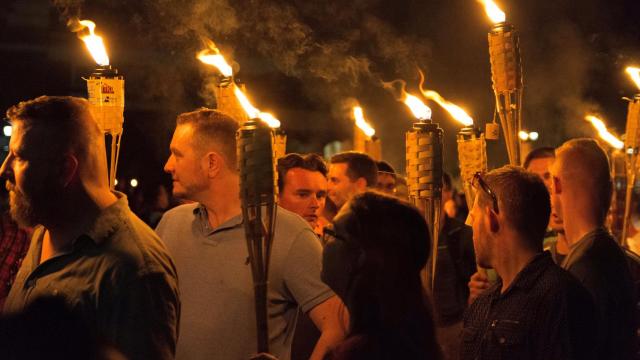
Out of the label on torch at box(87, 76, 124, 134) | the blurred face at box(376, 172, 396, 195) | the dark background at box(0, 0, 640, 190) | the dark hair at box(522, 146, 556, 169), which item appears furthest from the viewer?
the dark background at box(0, 0, 640, 190)

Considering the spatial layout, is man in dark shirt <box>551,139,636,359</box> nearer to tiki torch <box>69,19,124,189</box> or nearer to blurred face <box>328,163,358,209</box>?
blurred face <box>328,163,358,209</box>

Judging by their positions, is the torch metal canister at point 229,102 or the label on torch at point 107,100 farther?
the torch metal canister at point 229,102

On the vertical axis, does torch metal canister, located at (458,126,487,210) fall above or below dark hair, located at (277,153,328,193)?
below

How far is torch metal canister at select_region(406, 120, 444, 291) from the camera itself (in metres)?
3.29

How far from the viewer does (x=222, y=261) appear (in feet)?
11.1

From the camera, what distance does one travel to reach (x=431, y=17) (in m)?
10.5

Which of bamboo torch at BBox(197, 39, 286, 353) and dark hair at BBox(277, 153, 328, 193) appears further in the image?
dark hair at BBox(277, 153, 328, 193)

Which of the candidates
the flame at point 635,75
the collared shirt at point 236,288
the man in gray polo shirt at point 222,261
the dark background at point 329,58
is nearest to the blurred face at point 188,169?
the man in gray polo shirt at point 222,261

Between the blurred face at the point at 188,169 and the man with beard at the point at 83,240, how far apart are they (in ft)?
2.90

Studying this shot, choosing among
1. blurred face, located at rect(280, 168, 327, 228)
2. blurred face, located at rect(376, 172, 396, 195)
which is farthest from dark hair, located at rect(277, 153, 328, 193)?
blurred face, located at rect(376, 172, 396, 195)

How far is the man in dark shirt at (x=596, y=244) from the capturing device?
11.1ft

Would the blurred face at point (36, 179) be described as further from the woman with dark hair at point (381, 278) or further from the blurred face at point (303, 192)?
the blurred face at point (303, 192)

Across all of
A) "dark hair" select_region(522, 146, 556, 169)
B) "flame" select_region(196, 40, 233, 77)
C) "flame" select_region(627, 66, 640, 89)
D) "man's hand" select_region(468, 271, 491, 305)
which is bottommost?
"man's hand" select_region(468, 271, 491, 305)

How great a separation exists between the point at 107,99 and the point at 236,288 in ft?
3.58
